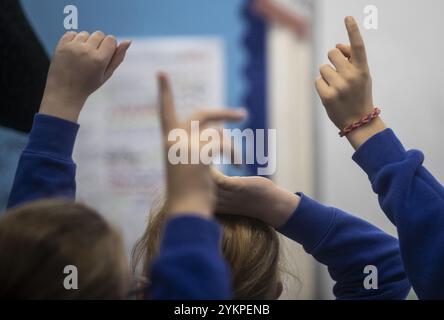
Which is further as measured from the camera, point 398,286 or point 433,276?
point 398,286

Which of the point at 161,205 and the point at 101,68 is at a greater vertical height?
the point at 101,68

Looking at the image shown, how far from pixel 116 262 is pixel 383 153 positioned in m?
0.30

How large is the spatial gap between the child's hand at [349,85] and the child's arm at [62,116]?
0.81 ft

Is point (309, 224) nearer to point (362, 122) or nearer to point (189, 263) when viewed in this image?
point (362, 122)

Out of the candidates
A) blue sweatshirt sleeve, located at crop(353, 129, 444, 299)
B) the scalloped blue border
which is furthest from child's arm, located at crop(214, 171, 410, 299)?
the scalloped blue border

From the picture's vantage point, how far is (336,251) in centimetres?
68

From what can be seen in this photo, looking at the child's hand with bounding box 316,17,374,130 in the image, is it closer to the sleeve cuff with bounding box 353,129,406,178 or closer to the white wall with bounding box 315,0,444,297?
the sleeve cuff with bounding box 353,129,406,178

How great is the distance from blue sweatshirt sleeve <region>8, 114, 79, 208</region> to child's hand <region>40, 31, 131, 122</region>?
2 centimetres

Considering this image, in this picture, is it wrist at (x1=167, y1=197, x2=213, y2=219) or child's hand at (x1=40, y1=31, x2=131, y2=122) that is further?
child's hand at (x1=40, y1=31, x2=131, y2=122)

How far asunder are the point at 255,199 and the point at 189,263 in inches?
9.5

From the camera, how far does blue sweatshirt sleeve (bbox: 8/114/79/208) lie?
23.8 inches

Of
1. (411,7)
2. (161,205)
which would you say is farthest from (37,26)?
(411,7)

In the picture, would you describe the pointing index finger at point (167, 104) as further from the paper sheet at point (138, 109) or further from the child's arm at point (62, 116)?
the paper sheet at point (138, 109)
